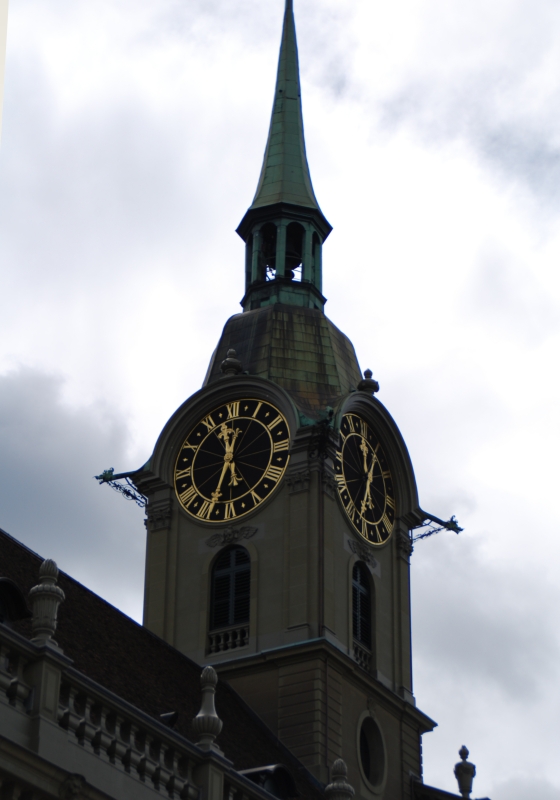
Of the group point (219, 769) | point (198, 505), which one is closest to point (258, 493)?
point (198, 505)

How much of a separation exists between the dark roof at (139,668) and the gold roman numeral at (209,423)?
23.9 feet

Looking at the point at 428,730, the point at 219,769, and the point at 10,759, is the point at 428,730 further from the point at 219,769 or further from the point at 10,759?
the point at 10,759

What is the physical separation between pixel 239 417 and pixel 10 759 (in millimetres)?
23959

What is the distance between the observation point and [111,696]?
72.8 feet

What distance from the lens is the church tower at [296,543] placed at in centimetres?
3994

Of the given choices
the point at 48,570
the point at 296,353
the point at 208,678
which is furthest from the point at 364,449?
the point at 48,570

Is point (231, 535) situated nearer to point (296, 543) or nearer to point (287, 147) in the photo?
point (296, 543)

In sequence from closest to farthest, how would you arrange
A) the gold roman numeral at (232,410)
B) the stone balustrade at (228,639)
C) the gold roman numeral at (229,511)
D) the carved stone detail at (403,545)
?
the stone balustrade at (228,639) → the gold roman numeral at (229,511) → the gold roman numeral at (232,410) → the carved stone detail at (403,545)

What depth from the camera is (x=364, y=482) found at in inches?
1743

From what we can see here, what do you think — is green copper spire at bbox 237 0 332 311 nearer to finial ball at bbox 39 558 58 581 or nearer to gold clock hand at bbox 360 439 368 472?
gold clock hand at bbox 360 439 368 472

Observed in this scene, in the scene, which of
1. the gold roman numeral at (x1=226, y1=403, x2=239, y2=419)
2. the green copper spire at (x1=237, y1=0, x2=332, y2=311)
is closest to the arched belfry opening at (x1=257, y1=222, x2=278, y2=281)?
the green copper spire at (x1=237, y1=0, x2=332, y2=311)

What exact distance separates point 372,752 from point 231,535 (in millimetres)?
6374

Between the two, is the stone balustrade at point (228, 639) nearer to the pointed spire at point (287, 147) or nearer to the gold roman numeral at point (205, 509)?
the gold roman numeral at point (205, 509)

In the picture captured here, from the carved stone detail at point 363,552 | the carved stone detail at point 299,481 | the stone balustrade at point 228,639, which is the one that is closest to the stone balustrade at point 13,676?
the stone balustrade at point 228,639
